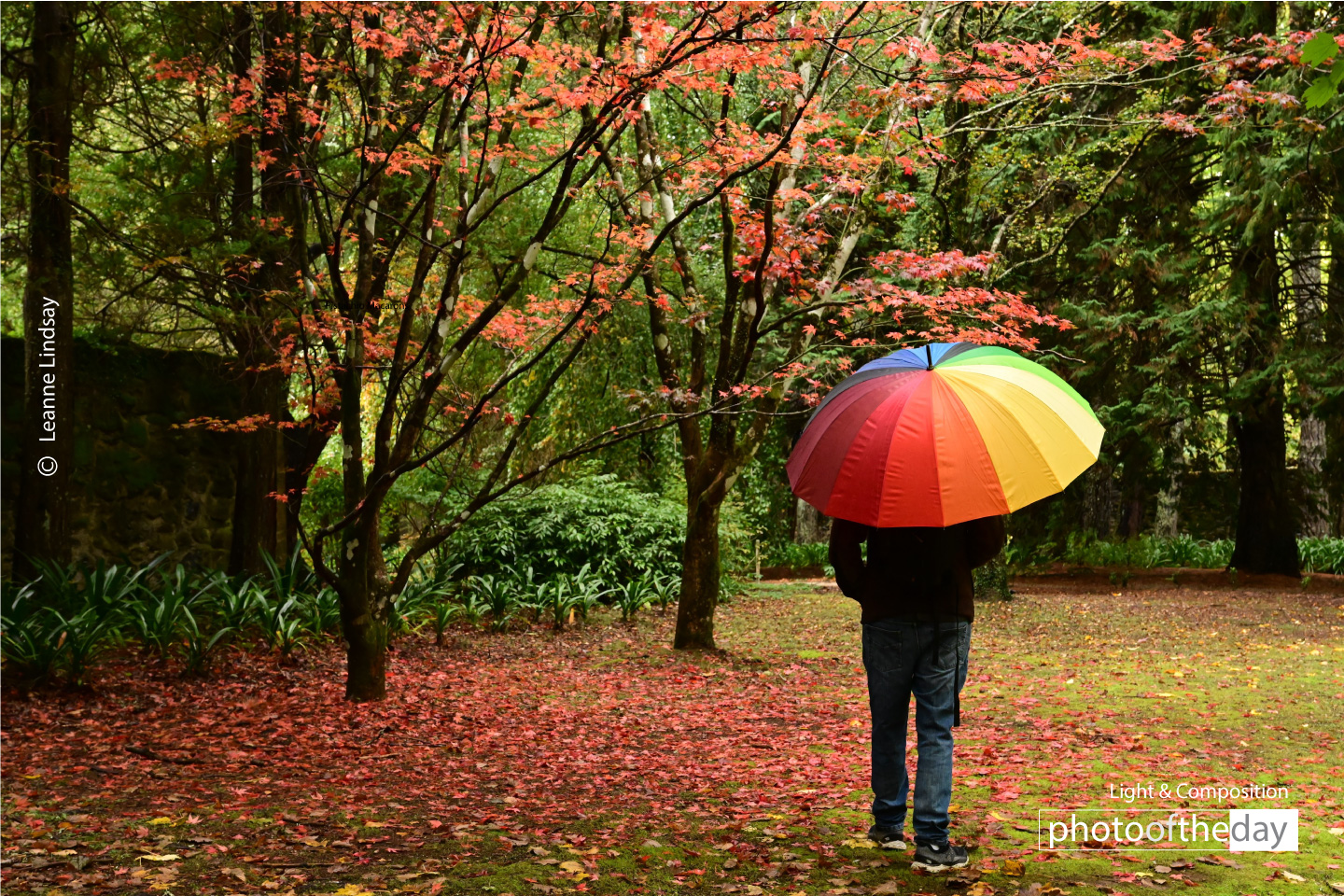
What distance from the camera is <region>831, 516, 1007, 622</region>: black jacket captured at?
A: 11.7 feet

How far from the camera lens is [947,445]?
11.0ft

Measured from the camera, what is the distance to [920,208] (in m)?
15.1

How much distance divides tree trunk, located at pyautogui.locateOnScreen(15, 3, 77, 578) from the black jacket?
6602 mm

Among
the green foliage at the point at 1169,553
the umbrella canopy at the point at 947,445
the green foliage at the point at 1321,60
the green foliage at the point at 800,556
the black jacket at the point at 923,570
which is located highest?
the green foliage at the point at 1321,60

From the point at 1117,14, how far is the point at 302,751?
47.8 feet

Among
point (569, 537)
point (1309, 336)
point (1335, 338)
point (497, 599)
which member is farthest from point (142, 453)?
point (1335, 338)

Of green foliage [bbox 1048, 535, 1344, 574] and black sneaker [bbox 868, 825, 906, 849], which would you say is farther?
green foliage [bbox 1048, 535, 1344, 574]

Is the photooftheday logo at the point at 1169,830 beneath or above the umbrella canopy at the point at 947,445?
beneath

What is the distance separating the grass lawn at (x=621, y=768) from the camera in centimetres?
361

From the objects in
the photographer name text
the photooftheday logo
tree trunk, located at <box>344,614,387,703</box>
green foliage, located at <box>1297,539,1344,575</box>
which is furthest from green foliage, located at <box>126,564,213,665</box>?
green foliage, located at <box>1297,539,1344,575</box>

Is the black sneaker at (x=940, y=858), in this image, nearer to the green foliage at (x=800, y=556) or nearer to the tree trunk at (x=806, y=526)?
the green foliage at (x=800, y=556)

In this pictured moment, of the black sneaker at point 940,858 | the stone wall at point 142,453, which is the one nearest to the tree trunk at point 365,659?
the stone wall at point 142,453

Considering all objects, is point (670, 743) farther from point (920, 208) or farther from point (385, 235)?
point (920, 208)

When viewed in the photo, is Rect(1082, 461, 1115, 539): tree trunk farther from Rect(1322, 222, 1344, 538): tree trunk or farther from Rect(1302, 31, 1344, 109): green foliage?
Rect(1302, 31, 1344, 109): green foliage
